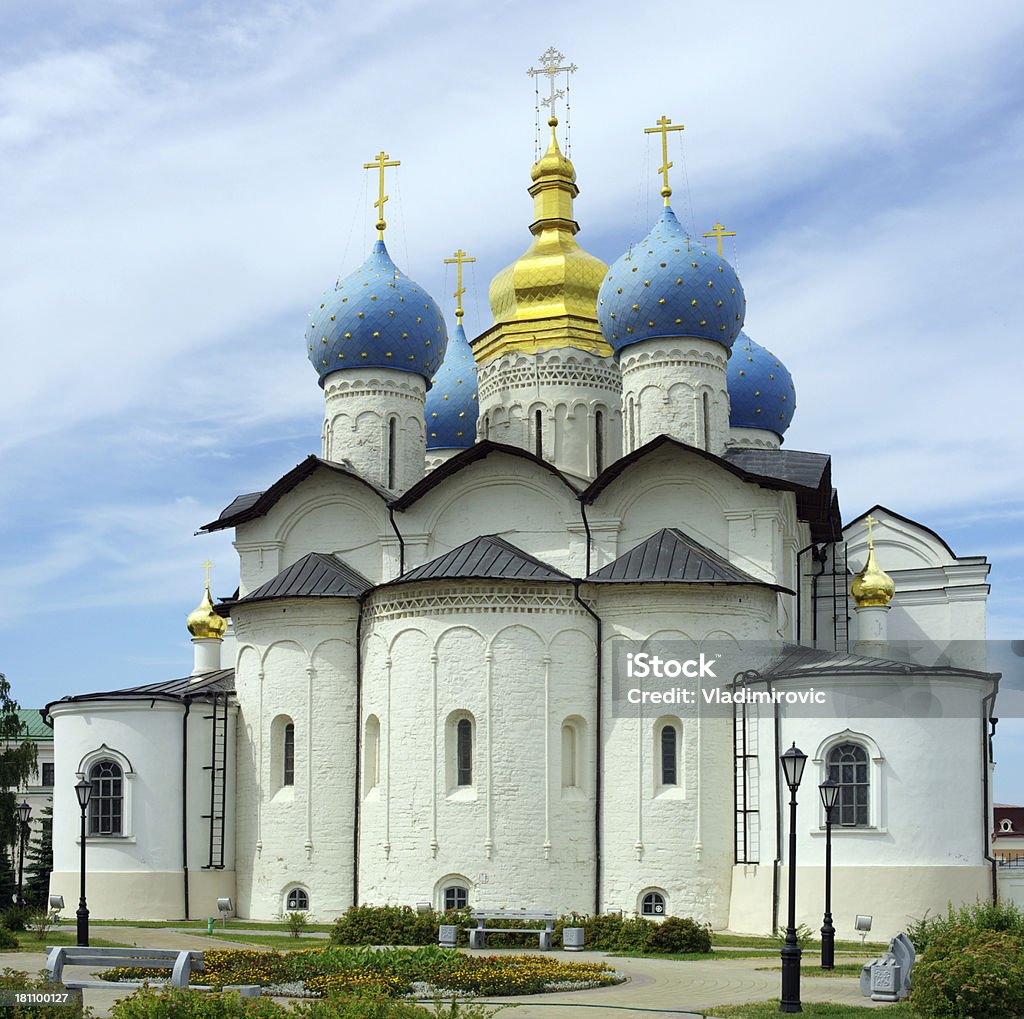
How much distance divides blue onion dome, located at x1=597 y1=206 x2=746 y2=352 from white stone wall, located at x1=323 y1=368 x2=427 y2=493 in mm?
3528

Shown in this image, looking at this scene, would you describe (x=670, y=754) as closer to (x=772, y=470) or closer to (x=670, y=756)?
(x=670, y=756)

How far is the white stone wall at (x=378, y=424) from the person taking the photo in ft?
79.7

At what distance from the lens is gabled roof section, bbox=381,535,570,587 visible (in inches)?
803

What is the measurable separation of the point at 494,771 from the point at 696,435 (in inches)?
256

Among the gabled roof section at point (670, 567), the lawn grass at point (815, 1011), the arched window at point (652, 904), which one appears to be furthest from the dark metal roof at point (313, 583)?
the lawn grass at point (815, 1011)

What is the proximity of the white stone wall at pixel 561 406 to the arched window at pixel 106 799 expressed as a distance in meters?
8.55

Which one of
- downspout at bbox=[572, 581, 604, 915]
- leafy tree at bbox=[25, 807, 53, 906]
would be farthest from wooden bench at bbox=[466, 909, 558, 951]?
leafy tree at bbox=[25, 807, 53, 906]

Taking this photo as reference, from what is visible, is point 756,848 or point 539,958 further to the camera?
point 756,848

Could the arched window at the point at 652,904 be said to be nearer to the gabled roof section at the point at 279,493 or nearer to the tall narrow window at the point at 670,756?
the tall narrow window at the point at 670,756

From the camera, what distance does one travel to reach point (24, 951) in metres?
16.1

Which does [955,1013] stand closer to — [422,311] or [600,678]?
[600,678]

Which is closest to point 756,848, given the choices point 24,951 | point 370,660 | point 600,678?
point 600,678

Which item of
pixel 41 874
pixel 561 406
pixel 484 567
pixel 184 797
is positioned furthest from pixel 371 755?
pixel 41 874

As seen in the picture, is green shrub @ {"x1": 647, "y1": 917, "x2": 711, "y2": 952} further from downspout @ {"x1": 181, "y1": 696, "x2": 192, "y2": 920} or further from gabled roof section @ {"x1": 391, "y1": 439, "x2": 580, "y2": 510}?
downspout @ {"x1": 181, "y1": 696, "x2": 192, "y2": 920}
